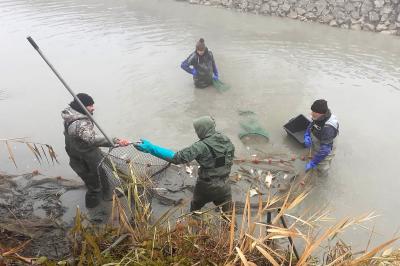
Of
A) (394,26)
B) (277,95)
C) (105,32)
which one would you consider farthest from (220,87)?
(394,26)

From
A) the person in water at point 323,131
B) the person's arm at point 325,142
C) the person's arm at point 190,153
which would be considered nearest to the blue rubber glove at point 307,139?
the person in water at point 323,131

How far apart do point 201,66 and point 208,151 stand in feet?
16.3

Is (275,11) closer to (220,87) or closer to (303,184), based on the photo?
(220,87)

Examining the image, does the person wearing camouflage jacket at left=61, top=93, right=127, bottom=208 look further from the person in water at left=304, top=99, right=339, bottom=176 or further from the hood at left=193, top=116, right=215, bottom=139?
the person in water at left=304, top=99, right=339, bottom=176

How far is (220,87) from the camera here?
30.4 ft

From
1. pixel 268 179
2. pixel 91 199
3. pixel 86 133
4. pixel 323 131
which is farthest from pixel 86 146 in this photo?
pixel 323 131

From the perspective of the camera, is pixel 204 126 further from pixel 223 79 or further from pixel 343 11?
pixel 343 11

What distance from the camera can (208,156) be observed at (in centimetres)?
436

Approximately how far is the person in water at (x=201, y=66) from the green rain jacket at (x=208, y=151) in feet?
15.4

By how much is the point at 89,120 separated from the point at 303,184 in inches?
132

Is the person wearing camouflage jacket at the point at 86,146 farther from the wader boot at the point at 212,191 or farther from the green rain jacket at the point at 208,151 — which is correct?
the wader boot at the point at 212,191

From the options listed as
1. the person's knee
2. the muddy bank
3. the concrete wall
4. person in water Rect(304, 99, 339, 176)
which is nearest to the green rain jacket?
the person's knee

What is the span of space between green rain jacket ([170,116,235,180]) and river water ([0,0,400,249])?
6.78 ft

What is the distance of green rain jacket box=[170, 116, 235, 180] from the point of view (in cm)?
425
